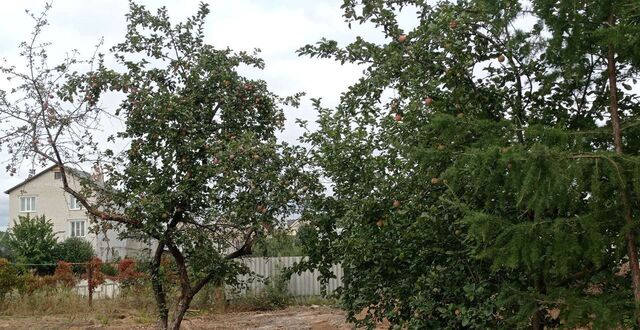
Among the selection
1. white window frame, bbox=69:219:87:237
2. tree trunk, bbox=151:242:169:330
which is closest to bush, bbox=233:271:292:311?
tree trunk, bbox=151:242:169:330

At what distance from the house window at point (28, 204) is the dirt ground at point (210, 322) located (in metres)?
31.9

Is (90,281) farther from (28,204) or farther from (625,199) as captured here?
(28,204)

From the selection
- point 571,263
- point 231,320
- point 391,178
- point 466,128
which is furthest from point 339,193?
point 231,320

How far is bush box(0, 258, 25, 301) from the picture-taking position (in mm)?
14211

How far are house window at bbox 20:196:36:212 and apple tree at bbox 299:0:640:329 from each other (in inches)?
1611

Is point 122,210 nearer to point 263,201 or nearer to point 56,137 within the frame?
point 56,137

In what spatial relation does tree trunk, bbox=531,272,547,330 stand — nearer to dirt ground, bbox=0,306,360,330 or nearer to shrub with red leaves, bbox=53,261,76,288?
dirt ground, bbox=0,306,360,330

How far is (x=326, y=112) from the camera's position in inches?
248

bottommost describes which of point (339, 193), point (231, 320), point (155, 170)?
point (231, 320)

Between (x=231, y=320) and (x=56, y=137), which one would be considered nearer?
(x=56, y=137)

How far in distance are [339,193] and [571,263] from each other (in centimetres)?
250

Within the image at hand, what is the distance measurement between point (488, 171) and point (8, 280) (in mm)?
13267

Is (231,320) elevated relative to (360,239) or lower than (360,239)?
lower

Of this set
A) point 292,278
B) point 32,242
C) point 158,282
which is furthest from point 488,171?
point 32,242
